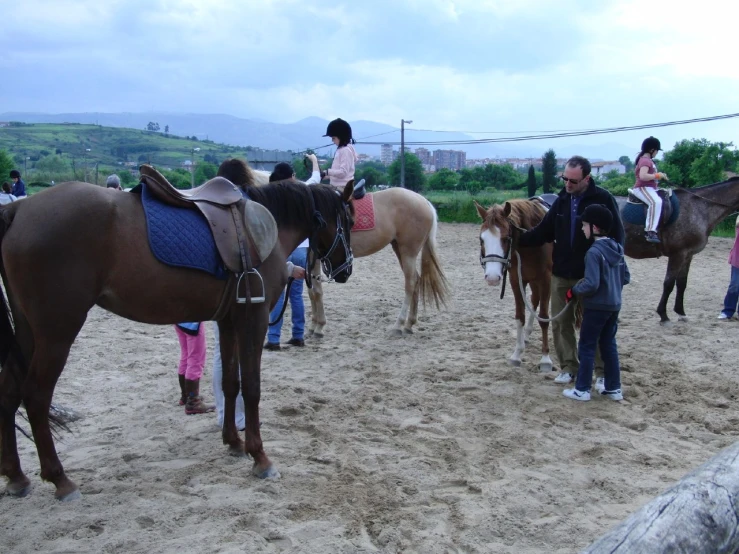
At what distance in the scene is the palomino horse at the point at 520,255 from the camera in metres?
5.28

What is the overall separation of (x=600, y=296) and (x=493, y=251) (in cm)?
98

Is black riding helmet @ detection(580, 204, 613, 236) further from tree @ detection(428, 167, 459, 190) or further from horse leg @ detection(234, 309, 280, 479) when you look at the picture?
tree @ detection(428, 167, 459, 190)

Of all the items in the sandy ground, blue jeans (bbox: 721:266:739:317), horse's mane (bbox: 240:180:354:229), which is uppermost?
horse's mane (bbox: 240:180:354:229)

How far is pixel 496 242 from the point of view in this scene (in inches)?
208

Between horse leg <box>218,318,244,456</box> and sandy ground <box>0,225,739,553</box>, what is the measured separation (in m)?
0.11

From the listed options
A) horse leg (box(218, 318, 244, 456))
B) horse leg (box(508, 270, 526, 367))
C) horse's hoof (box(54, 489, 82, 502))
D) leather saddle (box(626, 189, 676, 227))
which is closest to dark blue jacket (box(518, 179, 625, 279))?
horse leg (box(508, 270, 526, 367))

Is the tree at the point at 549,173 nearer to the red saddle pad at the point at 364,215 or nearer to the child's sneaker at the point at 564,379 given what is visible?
the red saddle pad at the point at 364,215

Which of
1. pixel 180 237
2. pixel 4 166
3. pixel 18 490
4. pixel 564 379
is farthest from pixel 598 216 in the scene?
pixel 4 166

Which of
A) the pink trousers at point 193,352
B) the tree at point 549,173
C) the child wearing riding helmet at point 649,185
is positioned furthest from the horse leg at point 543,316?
the tree at point 549,173

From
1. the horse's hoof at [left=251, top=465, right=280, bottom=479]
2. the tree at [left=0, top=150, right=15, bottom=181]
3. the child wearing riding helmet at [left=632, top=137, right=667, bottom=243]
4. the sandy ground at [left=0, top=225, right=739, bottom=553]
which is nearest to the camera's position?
the sandy ground at [left=0, top=225, right=739, bottom=553]

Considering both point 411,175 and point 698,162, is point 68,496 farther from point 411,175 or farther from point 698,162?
point 411,175

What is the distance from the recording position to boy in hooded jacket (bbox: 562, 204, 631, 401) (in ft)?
15.2

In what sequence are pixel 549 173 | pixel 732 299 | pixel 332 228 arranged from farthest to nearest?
pixel 549 173, pixel 732 299, pixel 332 228

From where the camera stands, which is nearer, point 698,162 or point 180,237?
point 180,237
